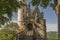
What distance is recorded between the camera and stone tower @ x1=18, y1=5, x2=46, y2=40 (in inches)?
1857

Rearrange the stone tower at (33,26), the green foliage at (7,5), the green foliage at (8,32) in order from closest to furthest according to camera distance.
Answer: the green foliage at (7,5) < the green foliage at (8,32) < the stone tower at (33,26)

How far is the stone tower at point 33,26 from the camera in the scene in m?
→ 47.2

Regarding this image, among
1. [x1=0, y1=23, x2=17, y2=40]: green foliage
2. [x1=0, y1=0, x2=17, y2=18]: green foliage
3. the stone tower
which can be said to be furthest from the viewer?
the stone tower

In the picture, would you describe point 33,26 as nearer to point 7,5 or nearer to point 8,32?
point 8,32

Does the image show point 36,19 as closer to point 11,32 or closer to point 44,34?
point 44,34

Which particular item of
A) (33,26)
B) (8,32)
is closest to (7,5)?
(8,32)

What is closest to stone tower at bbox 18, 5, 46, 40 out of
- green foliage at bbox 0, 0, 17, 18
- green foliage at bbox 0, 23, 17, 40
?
green foliage at bbox 0, 23, 17, 40

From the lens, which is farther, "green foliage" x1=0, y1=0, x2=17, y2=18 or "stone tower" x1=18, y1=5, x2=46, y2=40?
"stone tower" x1=18, y1=5, x2=46, y2=40

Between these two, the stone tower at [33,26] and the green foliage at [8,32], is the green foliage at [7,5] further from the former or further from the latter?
the stone tower at [33,26]

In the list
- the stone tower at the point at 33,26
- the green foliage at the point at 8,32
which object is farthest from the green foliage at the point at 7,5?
the stone tower at the point at 33,26

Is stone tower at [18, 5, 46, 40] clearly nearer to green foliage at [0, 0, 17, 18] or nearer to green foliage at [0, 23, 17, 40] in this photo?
green foliage at [0, 23, 17, 40]

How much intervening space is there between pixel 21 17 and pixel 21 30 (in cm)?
339

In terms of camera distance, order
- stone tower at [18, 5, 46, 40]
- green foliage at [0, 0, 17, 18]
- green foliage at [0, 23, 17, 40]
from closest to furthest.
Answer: green foliage at [0, 0, 17, 18], green foliage at [0, 23, 17, 40], stone tower at [18, 5, 46, 40]

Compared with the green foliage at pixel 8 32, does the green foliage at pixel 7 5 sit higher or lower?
higher
